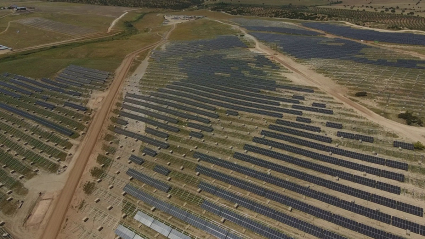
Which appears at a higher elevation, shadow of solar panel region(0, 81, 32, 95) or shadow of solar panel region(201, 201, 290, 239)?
shadow of solar panel region(0, 81, 32, 95)

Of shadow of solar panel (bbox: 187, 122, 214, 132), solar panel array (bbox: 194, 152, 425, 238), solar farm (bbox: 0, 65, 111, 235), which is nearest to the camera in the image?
solar panel array (bbox: 194, 152, 425, 238)

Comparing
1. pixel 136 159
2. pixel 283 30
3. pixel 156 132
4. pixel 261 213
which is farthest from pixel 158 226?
pixel 283 30

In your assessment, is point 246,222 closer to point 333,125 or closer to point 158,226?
point 158,226

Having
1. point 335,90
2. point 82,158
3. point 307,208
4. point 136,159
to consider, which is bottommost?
point 82,158

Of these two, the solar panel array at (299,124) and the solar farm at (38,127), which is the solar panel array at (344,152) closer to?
the solar panel array at (299,124)

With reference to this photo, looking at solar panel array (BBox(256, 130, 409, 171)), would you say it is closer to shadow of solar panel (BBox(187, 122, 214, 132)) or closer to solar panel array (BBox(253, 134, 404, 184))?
solar panel array (BBox(253, 134, 404, 184))

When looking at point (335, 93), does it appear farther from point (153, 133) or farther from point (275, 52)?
point (153, 133)

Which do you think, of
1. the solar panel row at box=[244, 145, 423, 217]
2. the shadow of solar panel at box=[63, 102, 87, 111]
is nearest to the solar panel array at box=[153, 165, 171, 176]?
the solar panel row at box=[244, 145, 423, 217]

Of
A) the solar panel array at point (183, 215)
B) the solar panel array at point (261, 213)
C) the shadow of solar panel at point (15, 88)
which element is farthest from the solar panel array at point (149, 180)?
the shadow of solar panel at point (15, 88)
